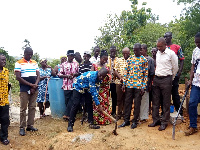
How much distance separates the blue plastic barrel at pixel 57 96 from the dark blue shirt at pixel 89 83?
1103 millimetres

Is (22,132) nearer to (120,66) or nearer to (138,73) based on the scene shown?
(120,66)

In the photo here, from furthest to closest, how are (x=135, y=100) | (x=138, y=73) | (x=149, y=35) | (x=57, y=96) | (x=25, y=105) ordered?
(x=149, y=35) < (x=57, y=96) < (x=135, y=100) < (x=138, y=73) < (x=25, y=105)

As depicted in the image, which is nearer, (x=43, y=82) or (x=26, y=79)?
(x=26, y=79)

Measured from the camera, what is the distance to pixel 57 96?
540 centimetres

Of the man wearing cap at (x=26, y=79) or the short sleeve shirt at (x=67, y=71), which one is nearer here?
the man wearing cap at (x=26, y=79)

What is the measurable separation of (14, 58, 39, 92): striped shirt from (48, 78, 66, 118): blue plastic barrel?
39.6 inches

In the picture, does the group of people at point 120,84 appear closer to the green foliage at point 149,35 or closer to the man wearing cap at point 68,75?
the man wearing cap at point 68,75

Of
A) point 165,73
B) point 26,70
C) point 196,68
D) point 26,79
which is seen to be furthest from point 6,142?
point 196,68

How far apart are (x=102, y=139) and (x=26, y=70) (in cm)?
205

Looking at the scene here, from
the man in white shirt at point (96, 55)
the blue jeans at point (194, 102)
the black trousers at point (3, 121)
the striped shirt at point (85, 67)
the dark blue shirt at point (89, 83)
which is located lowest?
the black trousers at point (3, 121)

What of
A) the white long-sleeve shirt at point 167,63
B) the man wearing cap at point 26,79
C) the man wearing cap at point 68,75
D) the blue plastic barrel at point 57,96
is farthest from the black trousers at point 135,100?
the man wearing cap at point 26,79

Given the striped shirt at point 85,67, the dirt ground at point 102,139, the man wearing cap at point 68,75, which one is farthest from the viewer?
the man wearing cap at point 68,75

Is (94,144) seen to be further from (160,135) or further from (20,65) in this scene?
(20,65)

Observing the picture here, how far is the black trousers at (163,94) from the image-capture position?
14.1 ft
